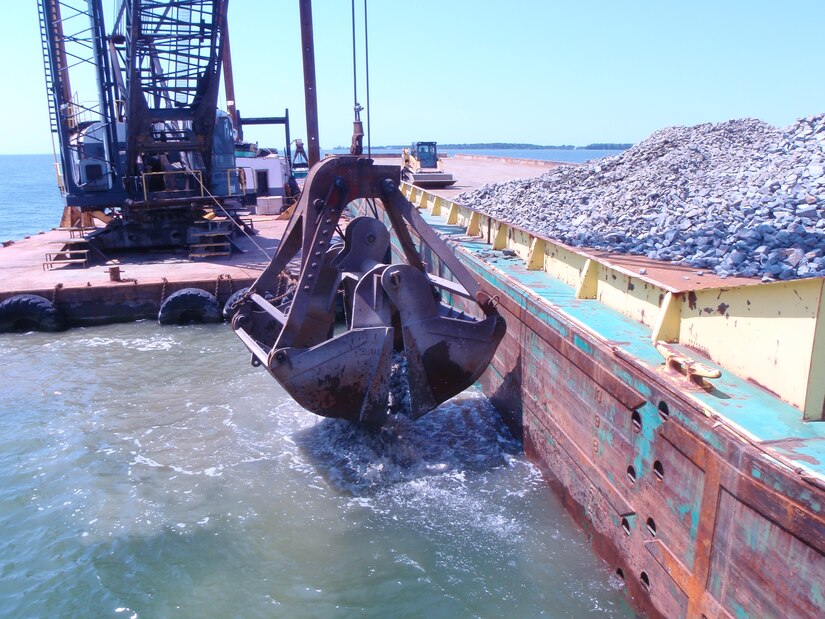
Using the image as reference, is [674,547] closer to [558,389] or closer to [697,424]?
[697,424]

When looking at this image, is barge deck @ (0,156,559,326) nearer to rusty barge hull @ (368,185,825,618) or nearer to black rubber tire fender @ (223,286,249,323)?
black rubber tire fender @ (223,286,249,323)

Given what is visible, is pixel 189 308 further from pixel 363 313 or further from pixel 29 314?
pixel 363 313

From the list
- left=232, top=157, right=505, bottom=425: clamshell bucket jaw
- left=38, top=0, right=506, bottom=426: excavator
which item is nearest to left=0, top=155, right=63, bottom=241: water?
left=38, top=0, right=506, bottom=426: excavator

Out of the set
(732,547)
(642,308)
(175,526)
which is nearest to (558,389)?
(642,308)

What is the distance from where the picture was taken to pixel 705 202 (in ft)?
23.7

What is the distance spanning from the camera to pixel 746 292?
3990mm

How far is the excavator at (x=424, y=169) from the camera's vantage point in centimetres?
2066

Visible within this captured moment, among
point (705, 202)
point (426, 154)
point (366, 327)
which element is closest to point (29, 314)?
point (366, 327)

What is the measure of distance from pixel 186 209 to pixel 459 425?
10.6m

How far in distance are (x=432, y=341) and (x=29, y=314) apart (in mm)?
8988

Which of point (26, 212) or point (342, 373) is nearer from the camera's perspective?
point (342, 373)

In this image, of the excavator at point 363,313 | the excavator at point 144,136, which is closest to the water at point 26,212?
the excavator at point 144,136

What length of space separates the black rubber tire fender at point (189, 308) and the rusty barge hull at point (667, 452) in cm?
692


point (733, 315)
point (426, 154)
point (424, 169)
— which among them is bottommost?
point (733, 315)
